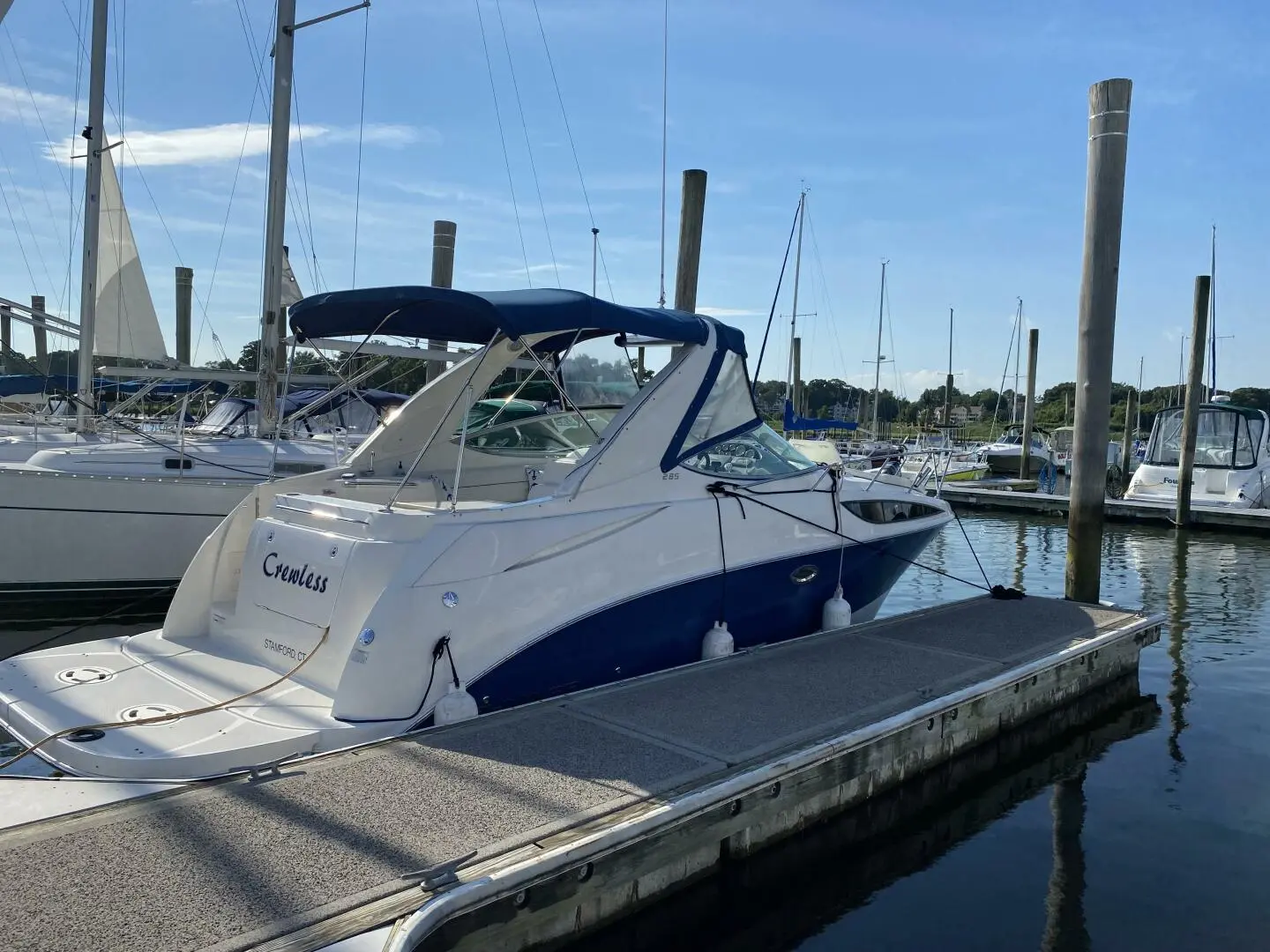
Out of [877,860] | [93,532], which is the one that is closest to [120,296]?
[93,532]

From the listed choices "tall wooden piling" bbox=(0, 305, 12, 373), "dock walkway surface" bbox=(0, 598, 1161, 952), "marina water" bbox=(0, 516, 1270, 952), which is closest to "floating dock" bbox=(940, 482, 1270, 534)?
"marina water" bbox=(0, 516, 1270, 952)

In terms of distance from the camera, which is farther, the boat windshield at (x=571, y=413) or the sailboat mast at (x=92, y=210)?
the sailboat mast at (x=92, y=210)

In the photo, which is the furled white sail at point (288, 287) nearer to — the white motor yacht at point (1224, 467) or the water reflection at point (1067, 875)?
the water reflection at point (1067, 875)

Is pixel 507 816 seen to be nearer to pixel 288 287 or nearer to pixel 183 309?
pixel 288 287

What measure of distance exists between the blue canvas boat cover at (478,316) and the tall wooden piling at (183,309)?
65.4 feet

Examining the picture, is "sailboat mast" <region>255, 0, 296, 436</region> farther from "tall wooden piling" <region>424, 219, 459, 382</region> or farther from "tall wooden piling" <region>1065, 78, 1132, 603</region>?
"tall wooden piling" <region>1065, 78, 1132, 603</region>

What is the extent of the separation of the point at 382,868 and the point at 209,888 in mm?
594

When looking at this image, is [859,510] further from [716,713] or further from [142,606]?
[142,606]

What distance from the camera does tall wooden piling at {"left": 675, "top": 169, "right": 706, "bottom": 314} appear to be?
1201cm

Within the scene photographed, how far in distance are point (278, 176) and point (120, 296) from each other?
4.79 meters

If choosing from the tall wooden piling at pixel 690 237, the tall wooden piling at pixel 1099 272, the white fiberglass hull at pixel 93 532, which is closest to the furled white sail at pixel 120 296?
the white fiberglass hull at pixel 93 532

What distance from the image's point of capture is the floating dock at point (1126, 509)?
20109 millimetres

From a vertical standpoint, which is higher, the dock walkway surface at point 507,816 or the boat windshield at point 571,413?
the boat windshield at point 571,413

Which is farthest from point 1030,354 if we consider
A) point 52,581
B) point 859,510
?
point 52,581
